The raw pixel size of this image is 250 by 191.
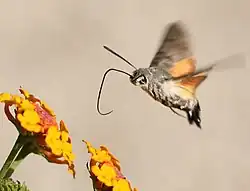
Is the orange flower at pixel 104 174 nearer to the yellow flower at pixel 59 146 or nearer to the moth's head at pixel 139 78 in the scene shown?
the yellow flower at pixel 59 146

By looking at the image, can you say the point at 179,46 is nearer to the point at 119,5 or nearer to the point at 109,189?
the point at 109,189

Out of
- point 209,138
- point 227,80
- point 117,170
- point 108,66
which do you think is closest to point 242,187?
point 209,138

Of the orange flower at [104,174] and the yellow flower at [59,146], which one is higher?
the yellow flower at [59,146]

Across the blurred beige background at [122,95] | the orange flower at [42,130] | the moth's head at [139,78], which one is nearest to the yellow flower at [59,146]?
the orange flower at [42,130]

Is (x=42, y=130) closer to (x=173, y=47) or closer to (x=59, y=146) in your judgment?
(x=59, y=146)

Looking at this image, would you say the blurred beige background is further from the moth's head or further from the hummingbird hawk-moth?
the moth's head

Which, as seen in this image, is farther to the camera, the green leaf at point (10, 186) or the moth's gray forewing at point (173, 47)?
the moth's gray forewing at point (173, 47)
